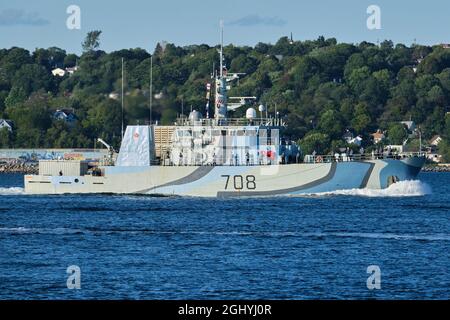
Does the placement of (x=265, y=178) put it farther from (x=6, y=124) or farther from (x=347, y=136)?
(x=347, y=136)

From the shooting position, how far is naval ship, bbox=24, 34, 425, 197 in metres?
89.1

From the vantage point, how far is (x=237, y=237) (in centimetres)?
6094

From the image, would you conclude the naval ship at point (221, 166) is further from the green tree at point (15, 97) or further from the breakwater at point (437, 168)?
the breakwater at point (437, 168)

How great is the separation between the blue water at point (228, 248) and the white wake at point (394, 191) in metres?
3.01

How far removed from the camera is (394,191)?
89.8 meters

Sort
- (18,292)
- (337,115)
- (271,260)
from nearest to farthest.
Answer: (18,292) → (271,260) → (337,115)

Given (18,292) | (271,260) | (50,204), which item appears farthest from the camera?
(50,204)

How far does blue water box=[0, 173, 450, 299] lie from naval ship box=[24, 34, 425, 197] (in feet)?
11.9

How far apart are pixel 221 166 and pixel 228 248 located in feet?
112

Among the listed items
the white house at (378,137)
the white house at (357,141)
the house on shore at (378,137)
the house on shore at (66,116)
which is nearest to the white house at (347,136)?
the white house at (357,141)

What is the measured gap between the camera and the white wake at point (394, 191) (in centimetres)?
8881
